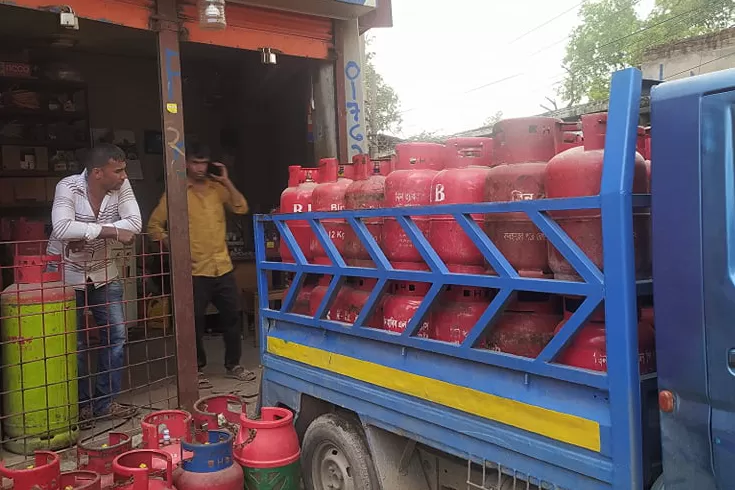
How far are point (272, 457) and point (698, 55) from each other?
13.6m

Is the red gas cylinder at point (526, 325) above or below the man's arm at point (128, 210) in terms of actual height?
below

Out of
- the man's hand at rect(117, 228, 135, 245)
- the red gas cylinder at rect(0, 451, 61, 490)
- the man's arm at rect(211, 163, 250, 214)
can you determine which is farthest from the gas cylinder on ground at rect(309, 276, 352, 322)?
the man's arm at rect(211, 163, 250, 214)

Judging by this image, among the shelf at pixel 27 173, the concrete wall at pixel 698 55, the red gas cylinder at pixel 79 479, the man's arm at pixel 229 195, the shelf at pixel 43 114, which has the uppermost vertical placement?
the concrete wall at pixel 698 55

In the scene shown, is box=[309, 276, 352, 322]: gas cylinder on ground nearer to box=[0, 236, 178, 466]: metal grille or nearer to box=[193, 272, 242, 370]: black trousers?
box=[0, 236, 178, 466]: metal grille

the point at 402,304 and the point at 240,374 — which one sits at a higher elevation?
the point at 402,304

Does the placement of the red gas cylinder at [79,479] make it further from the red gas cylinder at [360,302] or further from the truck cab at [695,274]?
the truck cab at [695,274]

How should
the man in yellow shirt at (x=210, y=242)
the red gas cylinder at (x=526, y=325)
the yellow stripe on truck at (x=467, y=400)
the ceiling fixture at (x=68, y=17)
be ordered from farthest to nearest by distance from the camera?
1. the man in yellow shirt at (x=210, y=242)
2. the ceiling fixture at (x=68, y=17)
3. the red gas cylinder at (x=526, y=325)
4. the yellow stripe on truck at (x=467, y=400)

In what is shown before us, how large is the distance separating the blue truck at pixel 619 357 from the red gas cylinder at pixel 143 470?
3.91 feet

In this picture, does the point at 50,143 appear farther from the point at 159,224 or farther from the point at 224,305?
the point at 224,305

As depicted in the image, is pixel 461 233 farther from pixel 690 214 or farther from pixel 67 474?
pixel 67 474

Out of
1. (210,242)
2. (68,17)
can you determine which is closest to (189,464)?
(210,242)

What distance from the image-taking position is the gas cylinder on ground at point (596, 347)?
6.69 feet

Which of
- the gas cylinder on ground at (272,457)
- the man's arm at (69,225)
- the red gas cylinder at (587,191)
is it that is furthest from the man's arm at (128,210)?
the red gas cylinder at (587,191)

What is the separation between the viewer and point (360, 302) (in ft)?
10.3
